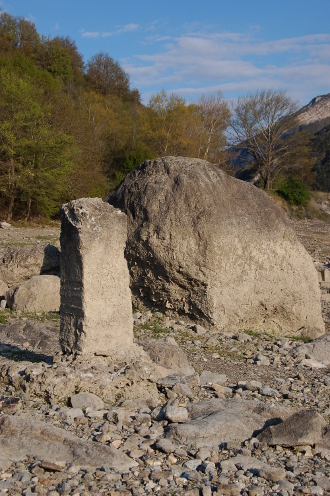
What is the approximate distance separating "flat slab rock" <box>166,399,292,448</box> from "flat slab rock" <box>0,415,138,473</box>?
59 centimetres

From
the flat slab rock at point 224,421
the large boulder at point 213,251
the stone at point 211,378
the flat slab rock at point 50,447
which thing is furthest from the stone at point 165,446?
the large boulder at point 213,251

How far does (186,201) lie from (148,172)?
1008 millimetres

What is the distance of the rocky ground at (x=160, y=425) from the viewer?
3.79m

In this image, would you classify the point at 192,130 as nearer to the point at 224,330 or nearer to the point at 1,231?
the point at 1,231

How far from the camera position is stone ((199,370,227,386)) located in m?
6.13

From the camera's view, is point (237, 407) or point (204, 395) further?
point (204, 395)

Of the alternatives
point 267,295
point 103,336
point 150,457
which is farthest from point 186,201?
point 150,457

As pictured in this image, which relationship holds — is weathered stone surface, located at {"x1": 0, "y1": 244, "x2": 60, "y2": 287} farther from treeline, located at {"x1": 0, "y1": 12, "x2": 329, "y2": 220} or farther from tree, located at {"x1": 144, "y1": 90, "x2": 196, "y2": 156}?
tree, located at {"x1": 144, "y1": 90, "x2": 196, "y2": 156}

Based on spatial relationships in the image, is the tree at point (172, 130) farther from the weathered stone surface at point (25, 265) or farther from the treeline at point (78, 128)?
the weathered stone surface at point (25, 265)

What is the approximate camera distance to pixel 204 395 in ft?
18.3

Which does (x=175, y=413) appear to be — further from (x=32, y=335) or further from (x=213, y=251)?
(x=213, y=251)

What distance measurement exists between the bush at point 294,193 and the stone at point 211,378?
3958 cm

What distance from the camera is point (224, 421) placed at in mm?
4609

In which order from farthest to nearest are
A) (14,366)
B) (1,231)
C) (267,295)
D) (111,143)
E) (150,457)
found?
1. (111,143)
2. (1,231)
3. (267,295)
4. (14,366)
5. (150,457)
